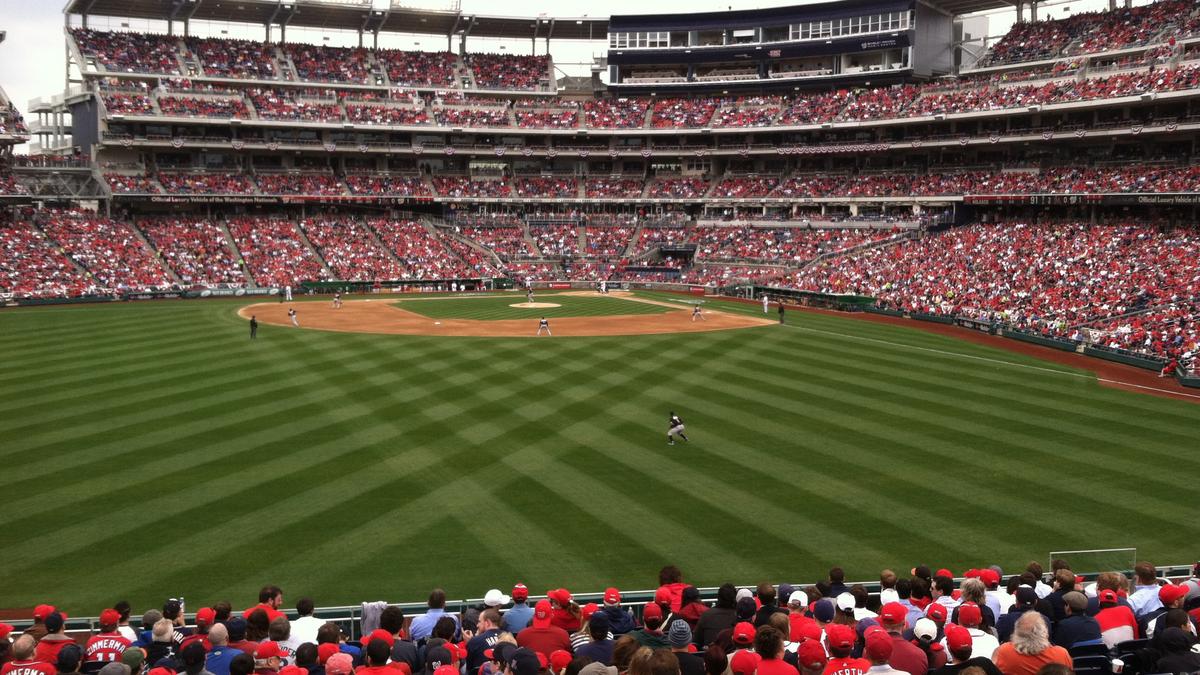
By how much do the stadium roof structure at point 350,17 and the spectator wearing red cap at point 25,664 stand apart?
85365mm

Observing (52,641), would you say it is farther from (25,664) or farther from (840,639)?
(840,639)

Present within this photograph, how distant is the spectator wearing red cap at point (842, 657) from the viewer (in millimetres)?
7062

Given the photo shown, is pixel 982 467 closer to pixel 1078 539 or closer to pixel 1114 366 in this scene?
pixel 1078 539

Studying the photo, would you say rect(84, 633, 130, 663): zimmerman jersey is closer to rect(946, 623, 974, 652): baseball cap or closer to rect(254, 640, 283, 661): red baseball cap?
rect(254, 640, 283, 661): red baseball cap

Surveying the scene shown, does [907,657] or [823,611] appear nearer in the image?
[907,657]

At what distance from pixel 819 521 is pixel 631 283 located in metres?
63.1

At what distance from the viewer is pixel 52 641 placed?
9.12 m

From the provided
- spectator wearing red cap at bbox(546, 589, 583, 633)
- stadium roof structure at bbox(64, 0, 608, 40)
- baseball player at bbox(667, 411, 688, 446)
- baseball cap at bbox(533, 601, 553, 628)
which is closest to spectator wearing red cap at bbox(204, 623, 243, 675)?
baseball cap at bbox(533, 601, 553, 628)

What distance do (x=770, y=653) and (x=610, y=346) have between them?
117 ft

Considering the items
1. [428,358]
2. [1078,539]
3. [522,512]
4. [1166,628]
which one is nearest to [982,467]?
[1078,539]

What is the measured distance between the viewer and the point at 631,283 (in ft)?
265

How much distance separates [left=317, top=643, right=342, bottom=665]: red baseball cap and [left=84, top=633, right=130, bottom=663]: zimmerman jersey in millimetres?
2095

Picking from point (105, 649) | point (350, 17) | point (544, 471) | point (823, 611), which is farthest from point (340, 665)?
point (350, 17)

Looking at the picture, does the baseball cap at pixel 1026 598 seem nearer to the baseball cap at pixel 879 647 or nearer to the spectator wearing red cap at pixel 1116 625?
the spectator wearing red cap at pixel 1116 625
